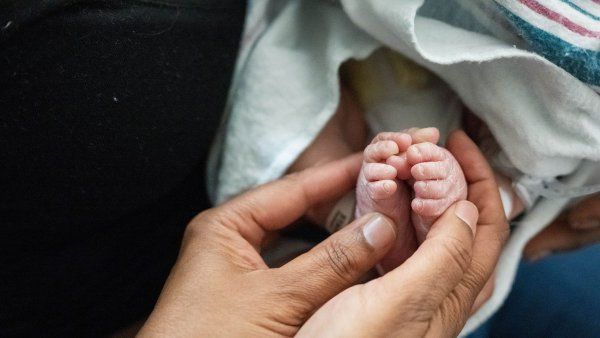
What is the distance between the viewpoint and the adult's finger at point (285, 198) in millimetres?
550

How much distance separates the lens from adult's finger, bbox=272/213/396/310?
44 cm

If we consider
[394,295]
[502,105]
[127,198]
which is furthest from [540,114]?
[127,198]

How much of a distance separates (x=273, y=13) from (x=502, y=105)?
0.31m

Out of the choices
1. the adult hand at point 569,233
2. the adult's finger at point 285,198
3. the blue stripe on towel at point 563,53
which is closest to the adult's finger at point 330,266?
the adult's finger at point 285,198

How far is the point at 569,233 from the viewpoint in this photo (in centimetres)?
75

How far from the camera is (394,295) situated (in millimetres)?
404

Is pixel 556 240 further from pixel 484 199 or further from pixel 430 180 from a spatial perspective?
pixel 430 180

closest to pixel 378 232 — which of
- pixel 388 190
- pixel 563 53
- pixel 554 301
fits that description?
pixel 388 190

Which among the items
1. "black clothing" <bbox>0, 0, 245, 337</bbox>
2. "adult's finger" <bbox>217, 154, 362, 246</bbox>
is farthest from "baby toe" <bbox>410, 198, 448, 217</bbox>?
"black clothing" <bbox>0, 0, 245, 337</bbox>

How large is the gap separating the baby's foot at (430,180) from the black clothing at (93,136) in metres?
0.24

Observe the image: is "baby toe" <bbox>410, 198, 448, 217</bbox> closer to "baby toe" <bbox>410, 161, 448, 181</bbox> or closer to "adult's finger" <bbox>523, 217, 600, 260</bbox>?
"baby toe" <bbox>410, 161, 448, 181</bbox>

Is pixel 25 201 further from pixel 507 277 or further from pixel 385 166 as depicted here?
pixel 507 277

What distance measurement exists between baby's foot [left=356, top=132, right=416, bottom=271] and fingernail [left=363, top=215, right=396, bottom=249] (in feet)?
0.08

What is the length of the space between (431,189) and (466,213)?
44 mm
